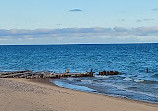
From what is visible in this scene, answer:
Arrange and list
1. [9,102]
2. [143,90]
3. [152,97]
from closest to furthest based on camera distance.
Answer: [9,102]
[152,97]
[143,90]

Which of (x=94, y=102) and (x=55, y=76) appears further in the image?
(x=55, y=76)

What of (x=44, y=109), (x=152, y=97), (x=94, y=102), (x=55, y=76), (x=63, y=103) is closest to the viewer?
(x=44, y=109)

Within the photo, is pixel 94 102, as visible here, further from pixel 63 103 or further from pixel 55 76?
pixel 55 76

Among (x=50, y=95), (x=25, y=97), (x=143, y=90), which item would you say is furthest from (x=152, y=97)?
(x=25, y=97)

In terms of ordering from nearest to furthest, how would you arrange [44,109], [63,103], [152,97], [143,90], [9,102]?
1. [44,109]
2. [9,102]
3. [63,103]
4. [152,97]
5. [143,90]

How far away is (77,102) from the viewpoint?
58.6ft

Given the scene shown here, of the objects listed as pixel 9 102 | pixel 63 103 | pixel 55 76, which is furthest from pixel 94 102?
pixel 55 76

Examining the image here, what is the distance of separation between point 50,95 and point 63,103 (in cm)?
265

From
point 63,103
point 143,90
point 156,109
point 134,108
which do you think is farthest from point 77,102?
point 143,90

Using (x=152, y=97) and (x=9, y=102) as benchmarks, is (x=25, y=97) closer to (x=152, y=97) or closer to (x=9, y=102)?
(x=9, y=102)

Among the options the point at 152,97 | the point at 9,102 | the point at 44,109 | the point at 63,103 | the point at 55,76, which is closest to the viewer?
the point at 44,109

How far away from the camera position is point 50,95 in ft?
63.7

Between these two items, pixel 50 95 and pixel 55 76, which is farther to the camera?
pixel 55 76

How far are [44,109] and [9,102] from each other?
2.56 meters
